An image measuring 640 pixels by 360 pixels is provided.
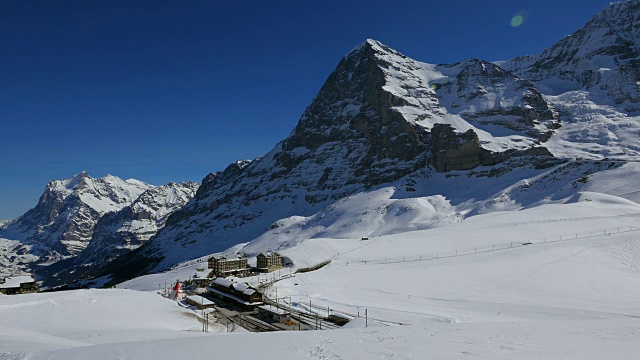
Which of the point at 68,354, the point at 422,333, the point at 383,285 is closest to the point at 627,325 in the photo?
the point at 422,333

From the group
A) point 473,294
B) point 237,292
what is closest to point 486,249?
point 473,294

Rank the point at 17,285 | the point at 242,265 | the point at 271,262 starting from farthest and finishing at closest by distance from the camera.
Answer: the point at 242,265, the point at 271,262, the point at 17,285

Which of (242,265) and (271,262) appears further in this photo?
(242,265)

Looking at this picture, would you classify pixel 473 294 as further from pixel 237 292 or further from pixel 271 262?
pixel 271 262

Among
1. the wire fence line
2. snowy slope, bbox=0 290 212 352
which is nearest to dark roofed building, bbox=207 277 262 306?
snowy slope, bbox=0 290 212 352

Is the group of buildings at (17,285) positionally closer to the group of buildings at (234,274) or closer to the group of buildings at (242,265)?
the group of buildings at (234,274)

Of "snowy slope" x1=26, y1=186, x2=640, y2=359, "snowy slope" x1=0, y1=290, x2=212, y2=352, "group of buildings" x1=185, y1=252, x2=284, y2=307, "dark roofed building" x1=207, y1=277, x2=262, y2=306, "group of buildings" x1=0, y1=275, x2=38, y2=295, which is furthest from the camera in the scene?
"group of buildings" x1=0, y1=275, x2=38, y2=295

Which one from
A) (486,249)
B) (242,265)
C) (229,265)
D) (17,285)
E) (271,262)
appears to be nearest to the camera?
(17,285)

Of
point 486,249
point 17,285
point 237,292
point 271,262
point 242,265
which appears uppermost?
point 486,249

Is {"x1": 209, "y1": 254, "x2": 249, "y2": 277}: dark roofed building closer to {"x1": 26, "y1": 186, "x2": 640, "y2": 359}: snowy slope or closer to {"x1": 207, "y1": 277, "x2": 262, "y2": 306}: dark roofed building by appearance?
{"x1": 26, "y1": 186, "x2": 640, "y2": 359}: snowy slope

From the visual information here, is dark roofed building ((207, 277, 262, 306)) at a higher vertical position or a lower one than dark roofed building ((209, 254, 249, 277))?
lower

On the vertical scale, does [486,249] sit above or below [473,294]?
above

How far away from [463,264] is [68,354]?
167 feet

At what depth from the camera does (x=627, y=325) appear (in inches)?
845
